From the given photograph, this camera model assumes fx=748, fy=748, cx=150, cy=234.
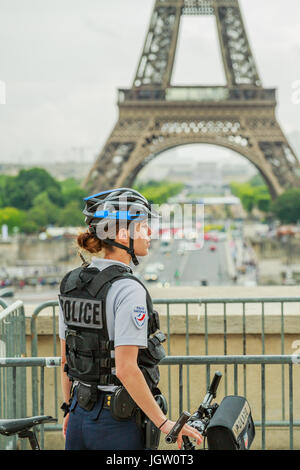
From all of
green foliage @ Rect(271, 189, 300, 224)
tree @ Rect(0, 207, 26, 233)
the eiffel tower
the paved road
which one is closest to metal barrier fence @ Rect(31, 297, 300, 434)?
the paved road

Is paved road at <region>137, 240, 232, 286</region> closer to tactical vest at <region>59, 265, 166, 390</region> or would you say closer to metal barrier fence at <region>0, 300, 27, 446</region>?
metal barrier fence at <region>0, 300, 27, 446</region>

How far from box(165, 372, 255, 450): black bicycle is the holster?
0.27 m

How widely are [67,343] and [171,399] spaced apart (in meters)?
2.11

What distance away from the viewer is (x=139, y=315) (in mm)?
2334

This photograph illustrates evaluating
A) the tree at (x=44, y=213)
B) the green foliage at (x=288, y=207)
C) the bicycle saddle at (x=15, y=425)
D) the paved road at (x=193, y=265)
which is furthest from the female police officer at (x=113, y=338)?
the tree at (x=44, y=213)

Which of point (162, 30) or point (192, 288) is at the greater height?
point (162, 30)

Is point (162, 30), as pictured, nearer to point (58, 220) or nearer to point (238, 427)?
point (58, 220)

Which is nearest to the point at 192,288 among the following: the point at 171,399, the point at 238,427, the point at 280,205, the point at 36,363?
the point at 171,399

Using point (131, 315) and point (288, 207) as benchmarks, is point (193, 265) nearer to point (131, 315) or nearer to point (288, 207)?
point (288, 207)

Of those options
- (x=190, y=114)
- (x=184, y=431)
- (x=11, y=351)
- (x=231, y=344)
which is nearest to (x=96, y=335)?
(x=184, y=431)

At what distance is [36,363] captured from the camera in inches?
114

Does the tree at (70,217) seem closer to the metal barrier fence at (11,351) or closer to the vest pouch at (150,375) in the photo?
the metal barrier fence at (11,351)

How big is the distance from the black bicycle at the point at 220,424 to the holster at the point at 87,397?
0.27 metres

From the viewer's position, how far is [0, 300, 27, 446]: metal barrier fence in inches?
145
